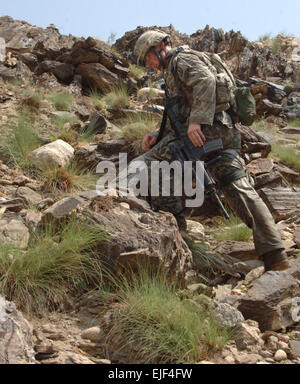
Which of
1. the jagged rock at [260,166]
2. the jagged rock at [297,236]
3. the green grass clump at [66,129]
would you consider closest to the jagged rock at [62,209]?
the jagged rock at [297,236]

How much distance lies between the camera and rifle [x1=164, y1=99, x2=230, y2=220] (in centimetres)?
409

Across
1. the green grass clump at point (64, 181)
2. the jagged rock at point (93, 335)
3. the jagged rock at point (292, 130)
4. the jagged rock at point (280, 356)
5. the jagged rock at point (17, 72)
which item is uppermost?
the jagged rock at point (17, 72)

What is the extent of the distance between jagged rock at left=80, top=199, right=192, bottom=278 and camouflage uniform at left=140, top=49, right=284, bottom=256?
0.74m

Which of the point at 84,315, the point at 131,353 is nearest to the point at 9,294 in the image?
the point at 84,315

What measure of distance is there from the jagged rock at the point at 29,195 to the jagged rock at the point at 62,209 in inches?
37.4

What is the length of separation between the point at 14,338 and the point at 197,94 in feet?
8.68

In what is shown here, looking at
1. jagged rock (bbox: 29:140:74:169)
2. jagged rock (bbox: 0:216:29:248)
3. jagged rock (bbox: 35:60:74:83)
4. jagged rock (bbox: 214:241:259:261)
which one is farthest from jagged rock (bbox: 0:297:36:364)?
jagged rock (bbox: 35:60:74:83)

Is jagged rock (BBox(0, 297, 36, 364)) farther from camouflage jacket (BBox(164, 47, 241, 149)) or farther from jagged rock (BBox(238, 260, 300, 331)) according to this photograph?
camouflage jacket (BBox(164, 47, 241, 149))

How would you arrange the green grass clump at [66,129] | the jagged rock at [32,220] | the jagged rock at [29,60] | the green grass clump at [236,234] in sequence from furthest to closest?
1. the jagged rock at [29,60]
2. the green grass clump at [66,129]
3. the green grass clump at [236,234]
4. the jagged rock at [32,220]

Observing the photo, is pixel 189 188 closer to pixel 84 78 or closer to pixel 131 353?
pixel 131 353

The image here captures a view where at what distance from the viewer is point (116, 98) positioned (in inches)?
324

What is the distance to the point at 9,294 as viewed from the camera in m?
2.77

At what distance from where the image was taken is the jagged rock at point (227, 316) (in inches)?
105

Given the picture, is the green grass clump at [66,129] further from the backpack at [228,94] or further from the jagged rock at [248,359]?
the jagged rock at [248,359]
